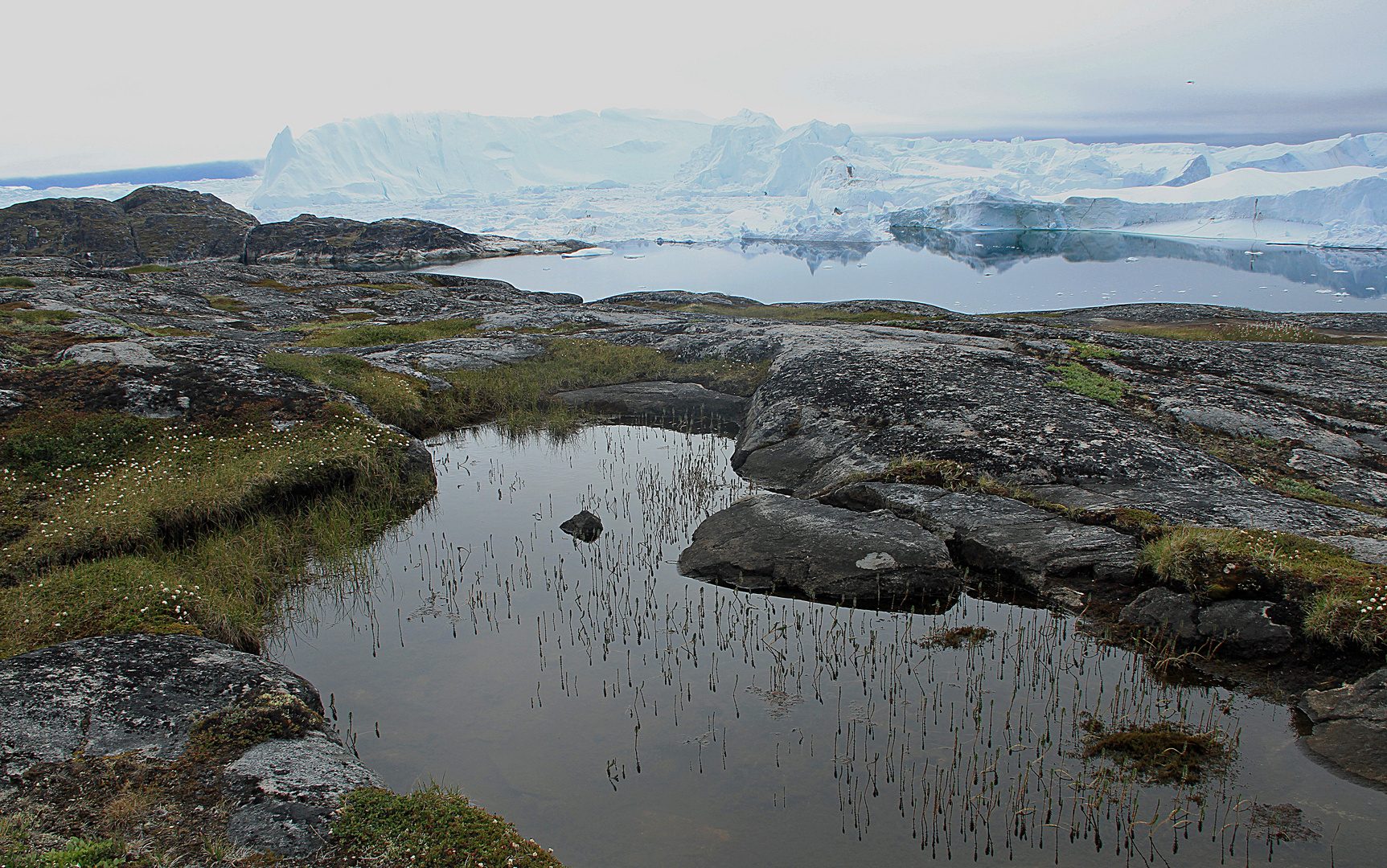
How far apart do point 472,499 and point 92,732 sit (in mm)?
7927

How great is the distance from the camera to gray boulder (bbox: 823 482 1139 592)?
928 centimetres

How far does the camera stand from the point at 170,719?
231 inches

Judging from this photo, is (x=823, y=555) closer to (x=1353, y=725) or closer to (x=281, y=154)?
(x=1353, y=725)

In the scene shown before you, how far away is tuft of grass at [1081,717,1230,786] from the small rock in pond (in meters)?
7.29

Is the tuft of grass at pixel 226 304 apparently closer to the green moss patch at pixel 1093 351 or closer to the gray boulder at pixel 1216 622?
the green moss patch at pixel 1093 351

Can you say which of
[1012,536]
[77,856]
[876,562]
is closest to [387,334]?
[876,562]

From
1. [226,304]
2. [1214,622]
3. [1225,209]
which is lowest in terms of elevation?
[1214,622]

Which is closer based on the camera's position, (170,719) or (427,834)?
(427,834)

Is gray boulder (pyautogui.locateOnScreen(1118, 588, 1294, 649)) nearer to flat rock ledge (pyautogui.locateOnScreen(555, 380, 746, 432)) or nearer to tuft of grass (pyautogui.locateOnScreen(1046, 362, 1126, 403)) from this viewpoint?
tuft of grass (pyautogui.locateOnScreen(1046, 362, 1126, 403))

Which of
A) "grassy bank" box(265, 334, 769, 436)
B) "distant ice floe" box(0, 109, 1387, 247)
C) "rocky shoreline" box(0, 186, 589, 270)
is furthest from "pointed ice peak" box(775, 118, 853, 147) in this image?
"grassy bank" box(265, 334, 769, 436)

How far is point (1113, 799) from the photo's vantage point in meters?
5.92

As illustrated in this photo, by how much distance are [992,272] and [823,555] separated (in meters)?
76.7

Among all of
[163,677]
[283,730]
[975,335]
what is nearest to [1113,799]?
[283,730]

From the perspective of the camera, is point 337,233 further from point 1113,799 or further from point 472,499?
point 1113,799
